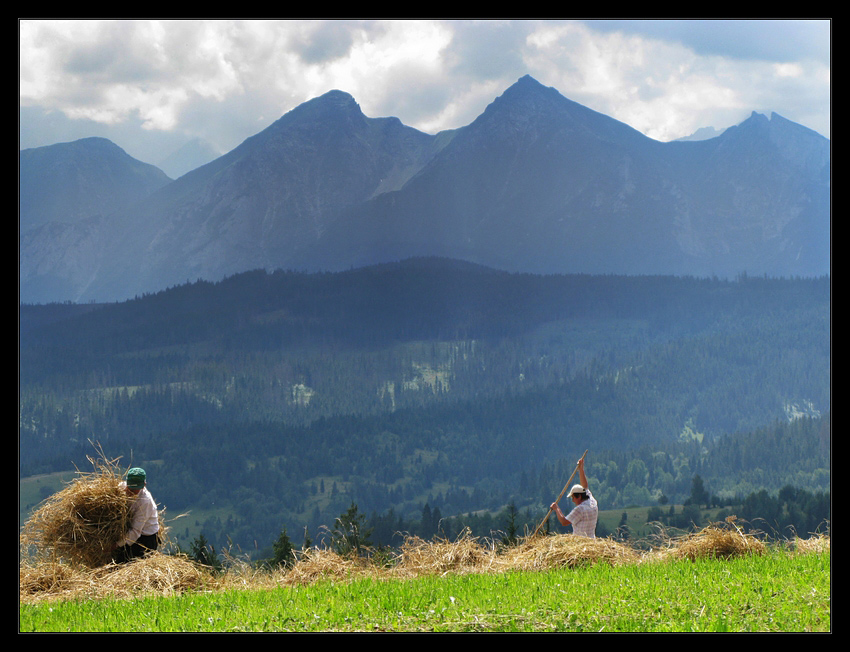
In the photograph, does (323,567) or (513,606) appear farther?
(323,567)

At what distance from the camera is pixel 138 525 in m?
14.8

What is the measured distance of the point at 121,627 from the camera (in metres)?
10.4

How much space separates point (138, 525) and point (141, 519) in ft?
0.37

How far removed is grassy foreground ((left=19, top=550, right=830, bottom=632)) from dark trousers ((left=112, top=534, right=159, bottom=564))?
223cm

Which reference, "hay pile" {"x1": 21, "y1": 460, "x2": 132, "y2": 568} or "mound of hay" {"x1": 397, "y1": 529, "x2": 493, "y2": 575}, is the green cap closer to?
"hay pile" {"x1": 21, "y1": 460, "x2": 132, "y2": 568}

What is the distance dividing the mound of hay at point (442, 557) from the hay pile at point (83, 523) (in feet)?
16.9

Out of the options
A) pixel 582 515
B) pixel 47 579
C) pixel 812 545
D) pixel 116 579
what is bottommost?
pixel 47 579

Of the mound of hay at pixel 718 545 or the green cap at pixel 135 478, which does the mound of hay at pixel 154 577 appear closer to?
the green cap at pixel 135 478

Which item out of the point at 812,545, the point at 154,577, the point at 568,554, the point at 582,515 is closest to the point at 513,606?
the point at 568,554

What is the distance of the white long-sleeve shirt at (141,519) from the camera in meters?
14.7

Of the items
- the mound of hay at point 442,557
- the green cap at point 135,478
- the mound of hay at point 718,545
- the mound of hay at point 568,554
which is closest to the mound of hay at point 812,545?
the mound of hay at point 718,545

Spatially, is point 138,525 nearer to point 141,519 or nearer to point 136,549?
point 141,519
